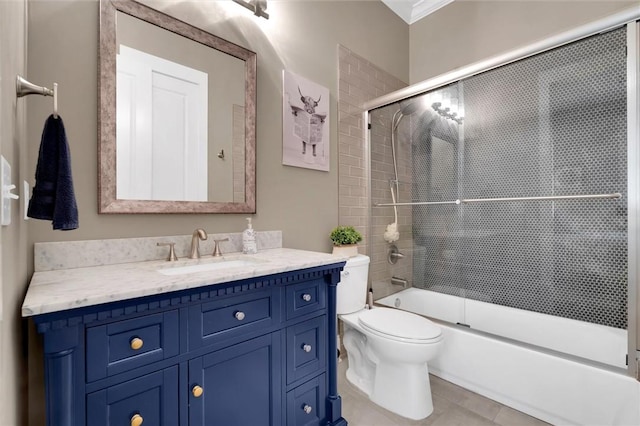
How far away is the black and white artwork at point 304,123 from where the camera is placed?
6.82 feet

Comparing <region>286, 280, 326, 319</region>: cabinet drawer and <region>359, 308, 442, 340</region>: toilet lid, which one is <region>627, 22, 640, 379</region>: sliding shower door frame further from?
<region>286, 280, 326, 319</region>: cabinet drawer

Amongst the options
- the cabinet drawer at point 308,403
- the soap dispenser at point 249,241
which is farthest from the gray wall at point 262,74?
the cabinet drawer at point 308,403

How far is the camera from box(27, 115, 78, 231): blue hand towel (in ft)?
3.05

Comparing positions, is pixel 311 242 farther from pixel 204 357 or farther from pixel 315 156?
pixel 204 357

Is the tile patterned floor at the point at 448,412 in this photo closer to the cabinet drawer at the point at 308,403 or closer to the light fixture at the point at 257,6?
the cabinet drawer at the point at 308,403

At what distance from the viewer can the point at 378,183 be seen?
106 inches

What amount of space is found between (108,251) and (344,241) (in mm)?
1409

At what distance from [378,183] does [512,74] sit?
119cm

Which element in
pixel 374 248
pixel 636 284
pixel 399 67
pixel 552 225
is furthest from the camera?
pixel 399 67

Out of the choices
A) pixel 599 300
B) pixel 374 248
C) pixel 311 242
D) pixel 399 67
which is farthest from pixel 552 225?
pixel 399 67

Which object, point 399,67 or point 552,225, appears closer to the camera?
point 552,225

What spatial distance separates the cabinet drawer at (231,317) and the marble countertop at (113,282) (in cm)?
11

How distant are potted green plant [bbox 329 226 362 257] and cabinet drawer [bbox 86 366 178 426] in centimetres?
137

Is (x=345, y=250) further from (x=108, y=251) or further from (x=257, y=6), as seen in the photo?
(x=257, y=6)
